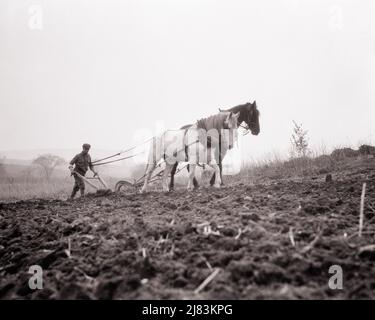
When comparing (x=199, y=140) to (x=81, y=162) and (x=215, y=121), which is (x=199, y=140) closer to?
(x=215, y=121)

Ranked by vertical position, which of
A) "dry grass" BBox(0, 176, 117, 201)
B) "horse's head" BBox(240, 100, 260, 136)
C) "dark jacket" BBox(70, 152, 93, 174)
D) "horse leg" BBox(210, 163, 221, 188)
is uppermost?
"horse's head" BBox(240, 100, 260, 136)

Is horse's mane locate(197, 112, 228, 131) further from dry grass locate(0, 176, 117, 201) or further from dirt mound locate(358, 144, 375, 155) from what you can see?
dry grass locate(0, 176, 117, 201)

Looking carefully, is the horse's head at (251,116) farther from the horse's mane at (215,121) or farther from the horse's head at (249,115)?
the horse's mane at (215,121)

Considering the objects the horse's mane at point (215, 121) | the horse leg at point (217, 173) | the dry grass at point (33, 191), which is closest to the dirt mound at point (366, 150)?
the horse's mane at point (215, 121)

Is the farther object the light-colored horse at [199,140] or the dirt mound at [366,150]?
the dirt mound at [366,150]

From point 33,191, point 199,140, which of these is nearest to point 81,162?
point 199,140

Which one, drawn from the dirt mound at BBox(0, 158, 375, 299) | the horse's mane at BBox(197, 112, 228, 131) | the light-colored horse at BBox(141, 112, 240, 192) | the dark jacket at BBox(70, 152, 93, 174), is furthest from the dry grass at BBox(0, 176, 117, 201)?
the dirt mound at BBox(0, 158, 375, 299)

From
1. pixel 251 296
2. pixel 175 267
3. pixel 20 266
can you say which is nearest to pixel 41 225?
pixel 20 266

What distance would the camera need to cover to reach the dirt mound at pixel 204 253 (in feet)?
6.94

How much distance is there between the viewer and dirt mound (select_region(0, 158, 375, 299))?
212 centimetres

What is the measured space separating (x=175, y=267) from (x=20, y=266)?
1599mm
